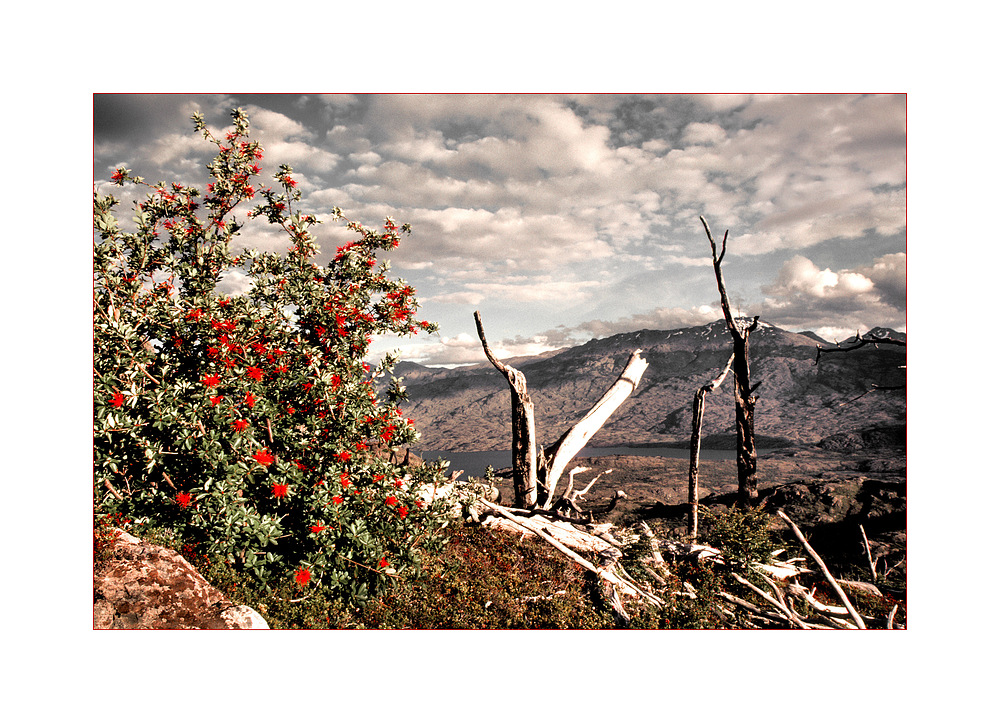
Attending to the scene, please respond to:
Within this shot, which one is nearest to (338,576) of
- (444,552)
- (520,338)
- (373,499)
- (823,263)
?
(373,499)

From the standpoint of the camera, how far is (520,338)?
481cm

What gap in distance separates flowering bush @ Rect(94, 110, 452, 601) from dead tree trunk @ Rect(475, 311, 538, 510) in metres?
1.70

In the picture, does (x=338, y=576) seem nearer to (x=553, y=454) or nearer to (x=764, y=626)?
(x=553, y=454)

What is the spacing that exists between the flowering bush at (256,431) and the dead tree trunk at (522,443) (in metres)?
1.70

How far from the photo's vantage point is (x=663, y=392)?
7582 millimetres

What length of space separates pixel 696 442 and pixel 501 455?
2452 millimetres

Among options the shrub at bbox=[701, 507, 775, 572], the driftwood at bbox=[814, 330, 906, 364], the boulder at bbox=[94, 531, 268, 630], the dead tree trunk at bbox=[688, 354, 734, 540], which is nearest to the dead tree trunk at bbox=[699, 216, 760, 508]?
the dead tree trunk at bbox=[688, 354, 734, 540]

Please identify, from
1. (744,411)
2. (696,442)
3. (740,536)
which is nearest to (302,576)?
(740,536)

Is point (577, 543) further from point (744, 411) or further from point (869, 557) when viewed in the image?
point (869, 557)

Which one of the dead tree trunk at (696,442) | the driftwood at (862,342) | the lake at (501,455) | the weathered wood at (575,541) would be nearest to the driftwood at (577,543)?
the weathered wood at (575,541)

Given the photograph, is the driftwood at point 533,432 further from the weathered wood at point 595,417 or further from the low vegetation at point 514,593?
the low vegetation at point 514,593

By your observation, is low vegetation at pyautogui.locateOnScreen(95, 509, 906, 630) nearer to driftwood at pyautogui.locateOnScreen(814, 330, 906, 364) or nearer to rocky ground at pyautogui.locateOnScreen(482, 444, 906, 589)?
rocky ground at pyautogui.locateOnScreen(482, 444, 906, 589)

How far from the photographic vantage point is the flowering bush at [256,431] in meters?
3.19

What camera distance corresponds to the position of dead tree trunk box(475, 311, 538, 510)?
5051mm
